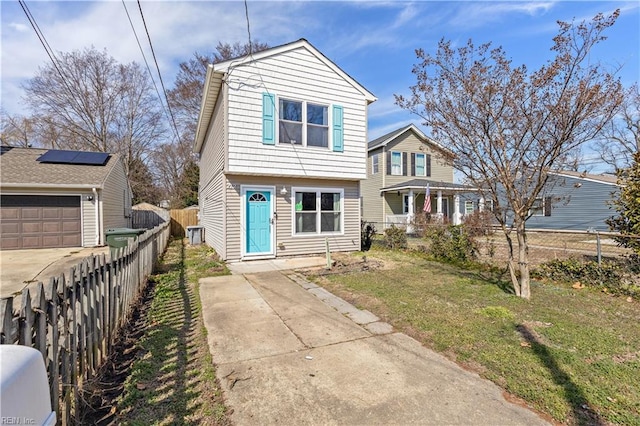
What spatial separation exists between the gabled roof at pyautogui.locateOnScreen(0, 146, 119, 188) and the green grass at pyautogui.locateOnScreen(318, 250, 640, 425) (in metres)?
12.0

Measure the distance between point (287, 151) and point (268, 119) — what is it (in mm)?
1061

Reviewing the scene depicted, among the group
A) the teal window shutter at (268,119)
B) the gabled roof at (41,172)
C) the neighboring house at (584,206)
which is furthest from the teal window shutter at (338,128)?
the neighboring house at (584,206)

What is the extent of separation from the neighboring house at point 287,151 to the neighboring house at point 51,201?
6.42 meters

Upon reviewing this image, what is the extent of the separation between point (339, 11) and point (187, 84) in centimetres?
1764

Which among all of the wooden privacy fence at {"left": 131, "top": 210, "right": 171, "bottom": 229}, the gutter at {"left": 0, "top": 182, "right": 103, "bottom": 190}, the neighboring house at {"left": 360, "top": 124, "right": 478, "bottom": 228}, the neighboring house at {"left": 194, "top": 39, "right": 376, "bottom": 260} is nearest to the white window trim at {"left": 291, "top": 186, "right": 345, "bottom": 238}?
the neighboring house at {"left": 194, "top": 39, "right": 376, "bottom": 260}

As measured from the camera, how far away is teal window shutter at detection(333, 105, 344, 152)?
32.9ft

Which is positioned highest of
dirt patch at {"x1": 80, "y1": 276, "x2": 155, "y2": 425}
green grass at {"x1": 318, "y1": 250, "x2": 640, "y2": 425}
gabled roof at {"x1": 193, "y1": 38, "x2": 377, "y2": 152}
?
gabled roof at {"x1": 193, "y1": 38, "x2": 377, "y2": 152}

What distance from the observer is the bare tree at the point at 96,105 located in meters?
22.4

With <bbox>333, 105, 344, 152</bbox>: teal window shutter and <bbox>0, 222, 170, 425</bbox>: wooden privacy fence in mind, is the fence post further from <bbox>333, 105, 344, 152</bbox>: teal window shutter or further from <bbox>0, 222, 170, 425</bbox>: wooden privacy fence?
<bbox>333, 105, 344, 152</bbox>: teal window shutter

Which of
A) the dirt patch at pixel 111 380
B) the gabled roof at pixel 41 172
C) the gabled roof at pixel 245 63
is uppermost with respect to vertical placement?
the gabled roof at pixel 245 63

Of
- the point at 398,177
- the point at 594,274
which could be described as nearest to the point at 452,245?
the point at 594,274

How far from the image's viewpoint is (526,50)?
18.0ft

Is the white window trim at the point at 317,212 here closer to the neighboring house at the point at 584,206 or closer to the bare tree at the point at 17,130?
the neighboring house at the point at 584,206

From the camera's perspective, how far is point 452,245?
9.05 metres
